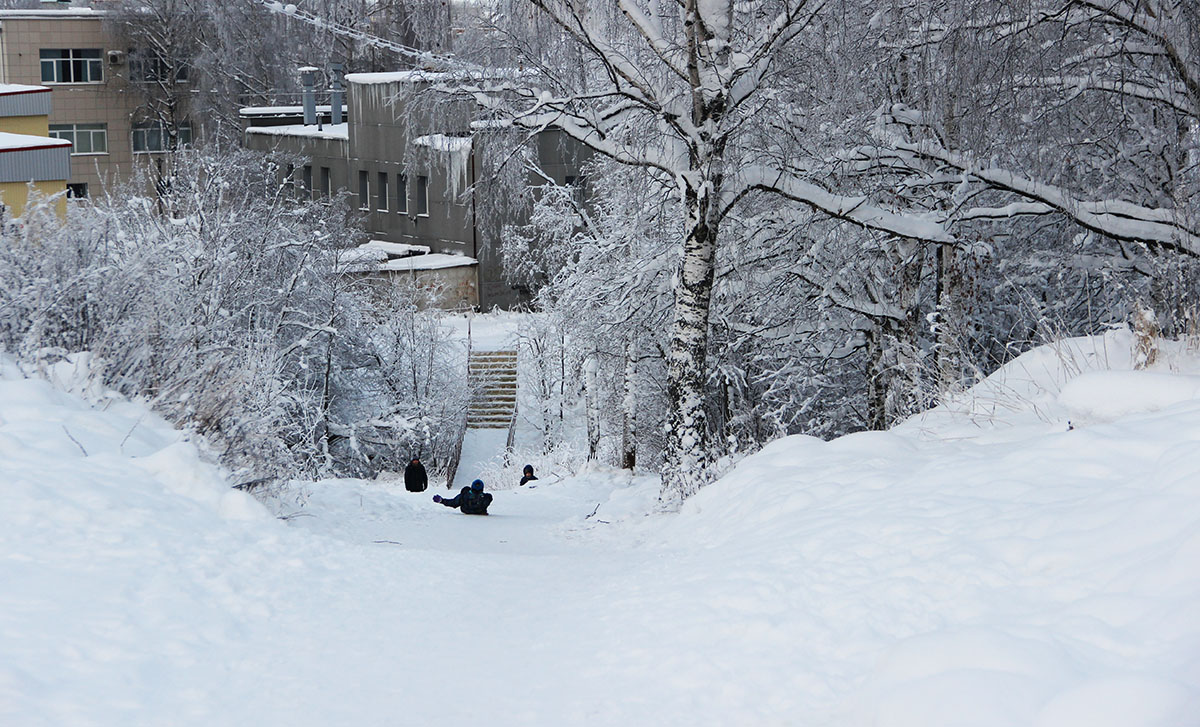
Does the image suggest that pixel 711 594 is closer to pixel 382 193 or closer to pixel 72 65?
pixel 382 193

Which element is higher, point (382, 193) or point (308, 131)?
point (308, 131)

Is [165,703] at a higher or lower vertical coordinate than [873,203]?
lower

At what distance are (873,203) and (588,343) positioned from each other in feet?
33.4

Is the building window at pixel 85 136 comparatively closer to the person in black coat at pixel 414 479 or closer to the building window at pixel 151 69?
the building window at pixel 151 69

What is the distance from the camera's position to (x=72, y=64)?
60406mm

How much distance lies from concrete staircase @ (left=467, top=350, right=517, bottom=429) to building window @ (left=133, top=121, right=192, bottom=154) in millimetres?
37211

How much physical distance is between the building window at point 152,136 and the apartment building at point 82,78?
0.93ft

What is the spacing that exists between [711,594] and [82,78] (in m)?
64.6

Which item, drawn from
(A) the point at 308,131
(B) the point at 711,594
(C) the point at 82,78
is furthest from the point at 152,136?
(B) the point at 711,594

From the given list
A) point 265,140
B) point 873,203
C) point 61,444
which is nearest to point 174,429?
point 61,444

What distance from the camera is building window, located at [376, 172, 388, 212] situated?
41.5 metres

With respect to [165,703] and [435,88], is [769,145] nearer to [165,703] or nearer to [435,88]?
[435,88]

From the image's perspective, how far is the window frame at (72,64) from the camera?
59.9 metres

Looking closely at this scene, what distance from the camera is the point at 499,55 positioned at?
1157cm
